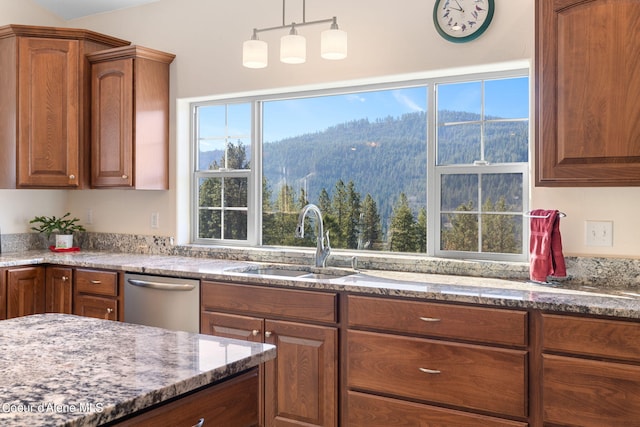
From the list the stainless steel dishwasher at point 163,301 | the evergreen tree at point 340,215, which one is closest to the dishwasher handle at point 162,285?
the stainless steel dishwasher at point 163,301

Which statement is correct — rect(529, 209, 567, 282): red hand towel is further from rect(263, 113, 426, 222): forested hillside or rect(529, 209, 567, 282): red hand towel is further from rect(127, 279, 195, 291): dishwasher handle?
rect(127, 279, 195, 291): dishwasher handle

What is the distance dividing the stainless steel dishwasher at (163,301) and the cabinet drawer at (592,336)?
71.7 inches

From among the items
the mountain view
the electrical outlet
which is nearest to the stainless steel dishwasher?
the mountain view

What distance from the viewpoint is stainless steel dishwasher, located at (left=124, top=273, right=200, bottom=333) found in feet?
10.4

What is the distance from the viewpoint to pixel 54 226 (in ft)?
13.9

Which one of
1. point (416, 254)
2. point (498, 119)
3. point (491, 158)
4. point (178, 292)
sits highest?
point (498, 119)

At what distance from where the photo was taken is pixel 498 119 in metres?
3.06

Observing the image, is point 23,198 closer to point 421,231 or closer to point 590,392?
point 421,231

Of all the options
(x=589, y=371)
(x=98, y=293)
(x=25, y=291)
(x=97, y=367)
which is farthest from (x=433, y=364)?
(x=25, y=291)

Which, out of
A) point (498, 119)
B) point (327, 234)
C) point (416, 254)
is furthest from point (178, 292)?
point (498, 119)

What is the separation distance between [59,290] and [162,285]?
915mm

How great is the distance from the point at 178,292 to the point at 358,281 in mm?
1077

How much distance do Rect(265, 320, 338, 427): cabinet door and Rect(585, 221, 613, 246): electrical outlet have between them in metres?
1.29

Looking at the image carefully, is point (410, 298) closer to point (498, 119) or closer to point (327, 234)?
point (327, 234)
